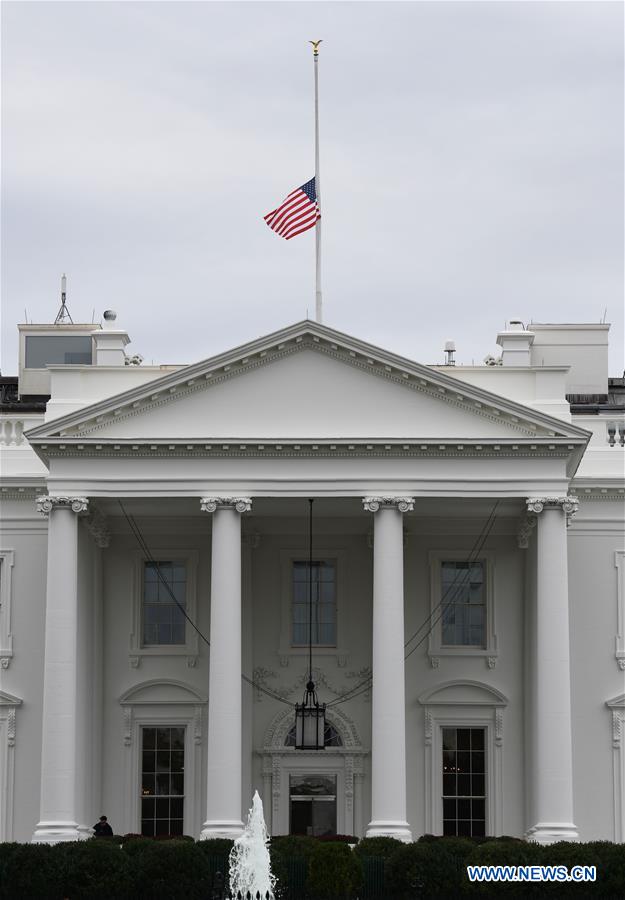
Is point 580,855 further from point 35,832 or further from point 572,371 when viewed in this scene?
point 572,371

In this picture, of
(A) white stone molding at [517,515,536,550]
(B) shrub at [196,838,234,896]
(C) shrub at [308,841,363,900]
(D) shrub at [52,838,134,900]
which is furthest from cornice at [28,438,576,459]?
(C) shrub at [308,841,363,900]

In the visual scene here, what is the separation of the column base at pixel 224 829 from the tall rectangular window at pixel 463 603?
8.38 meters

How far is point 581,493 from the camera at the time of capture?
2036 inches

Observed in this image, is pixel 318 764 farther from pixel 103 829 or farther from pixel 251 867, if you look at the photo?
pixel 251 867

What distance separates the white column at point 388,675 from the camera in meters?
45.8

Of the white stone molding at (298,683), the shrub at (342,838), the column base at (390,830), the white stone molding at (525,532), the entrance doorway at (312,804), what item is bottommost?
the shrub at (342,838)

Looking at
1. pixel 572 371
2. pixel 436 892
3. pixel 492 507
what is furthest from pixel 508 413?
pixel 572 371

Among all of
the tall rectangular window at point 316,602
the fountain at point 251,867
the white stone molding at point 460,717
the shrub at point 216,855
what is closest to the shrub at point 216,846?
the shrub at point 216,855

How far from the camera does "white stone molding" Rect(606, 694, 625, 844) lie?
5053 cm

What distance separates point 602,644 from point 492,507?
472 cm

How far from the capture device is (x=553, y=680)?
46688mm

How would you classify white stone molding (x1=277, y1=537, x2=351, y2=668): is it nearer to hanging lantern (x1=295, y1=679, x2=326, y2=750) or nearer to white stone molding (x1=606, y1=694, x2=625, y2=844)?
hanging lantern (x1=295, y1=679, x2=326, y2=750)

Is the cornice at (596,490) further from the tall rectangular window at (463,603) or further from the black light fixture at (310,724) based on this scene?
the black light fixture at (310,724)

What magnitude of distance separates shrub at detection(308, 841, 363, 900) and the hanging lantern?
20.5ft
